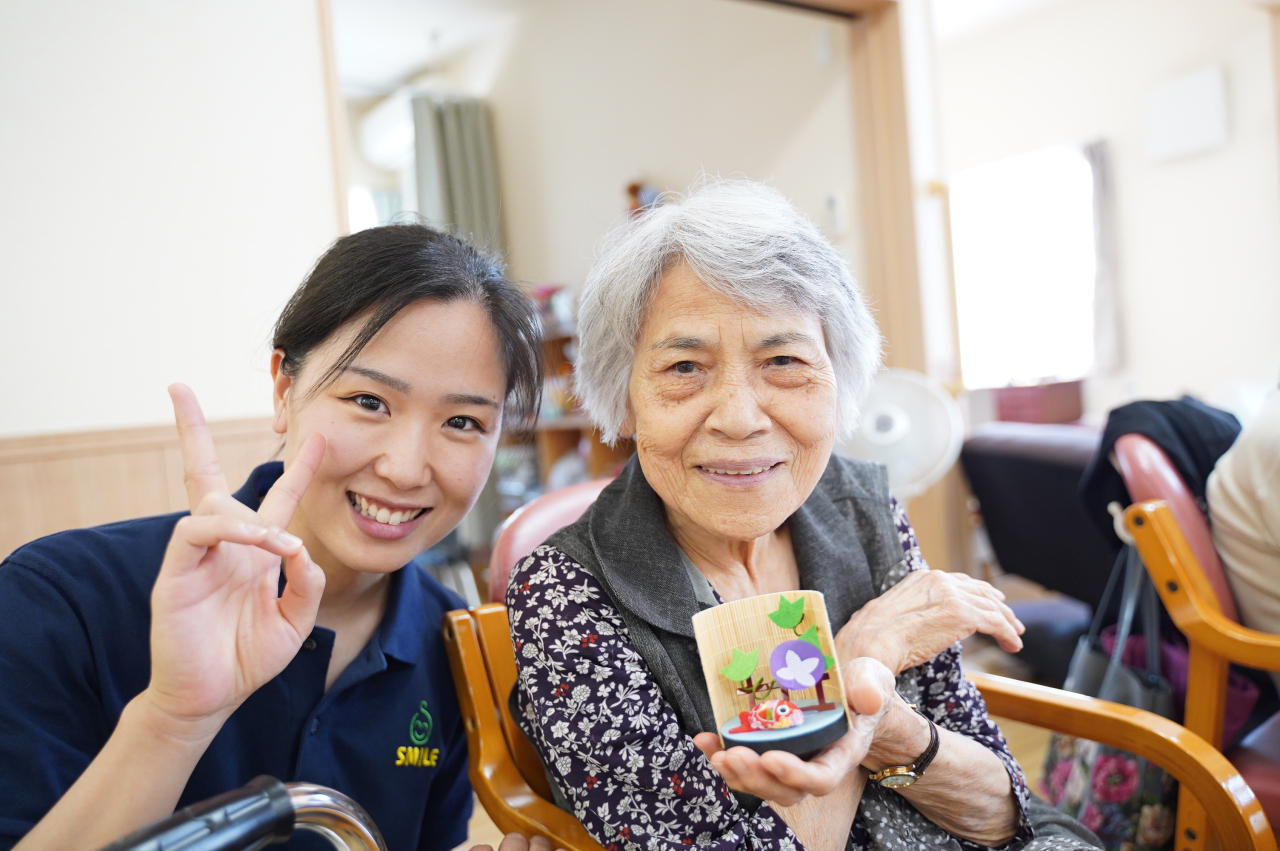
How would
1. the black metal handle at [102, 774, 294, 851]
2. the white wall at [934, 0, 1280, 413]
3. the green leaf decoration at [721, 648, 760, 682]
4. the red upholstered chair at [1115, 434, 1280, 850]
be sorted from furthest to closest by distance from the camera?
the white wall at [934, 0, 1280, 413]
the red upholstered chair at [1115, 434, 1280, 850]
the green leaf decoration at [721, 648, 760, 682]
the black metal handle at [102, 774, 294, 851]

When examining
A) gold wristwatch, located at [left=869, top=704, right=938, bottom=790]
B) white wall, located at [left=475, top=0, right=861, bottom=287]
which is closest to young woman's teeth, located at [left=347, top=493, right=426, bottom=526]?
gold wristwatch, located at [left=869, top=704, right=938, bottom=790]

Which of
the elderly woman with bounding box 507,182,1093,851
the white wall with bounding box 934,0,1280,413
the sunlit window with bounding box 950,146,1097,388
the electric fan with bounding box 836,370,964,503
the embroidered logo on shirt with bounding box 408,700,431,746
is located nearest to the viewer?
the elderly woman with bounding box 507,182,1093,851

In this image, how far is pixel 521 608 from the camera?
1060 millimetres

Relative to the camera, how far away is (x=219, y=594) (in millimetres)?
806

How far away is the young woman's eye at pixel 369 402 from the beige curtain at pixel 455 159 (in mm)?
5029

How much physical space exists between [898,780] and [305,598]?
0.73 m

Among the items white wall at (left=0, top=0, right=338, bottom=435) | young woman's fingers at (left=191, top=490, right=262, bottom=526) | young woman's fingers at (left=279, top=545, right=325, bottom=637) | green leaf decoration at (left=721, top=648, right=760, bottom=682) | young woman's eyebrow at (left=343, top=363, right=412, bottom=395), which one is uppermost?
white wall at (left=0, top=0, right=338, bottom=435)

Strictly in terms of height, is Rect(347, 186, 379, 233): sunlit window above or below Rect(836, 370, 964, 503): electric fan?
above

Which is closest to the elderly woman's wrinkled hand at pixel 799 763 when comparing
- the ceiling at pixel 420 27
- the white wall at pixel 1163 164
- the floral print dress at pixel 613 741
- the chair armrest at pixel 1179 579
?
the floral print dress at pixel 613 741

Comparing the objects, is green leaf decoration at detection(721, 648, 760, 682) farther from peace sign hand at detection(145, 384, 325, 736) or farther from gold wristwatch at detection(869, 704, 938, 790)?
peace sign hand at detection(145, 384, 325, 736)

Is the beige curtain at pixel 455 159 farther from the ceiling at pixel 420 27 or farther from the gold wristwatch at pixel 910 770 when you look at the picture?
the gold wristwatch at pixel 910 770

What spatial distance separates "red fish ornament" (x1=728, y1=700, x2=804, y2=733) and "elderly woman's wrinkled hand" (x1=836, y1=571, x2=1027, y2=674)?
0.26m

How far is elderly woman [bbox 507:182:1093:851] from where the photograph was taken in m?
0.97

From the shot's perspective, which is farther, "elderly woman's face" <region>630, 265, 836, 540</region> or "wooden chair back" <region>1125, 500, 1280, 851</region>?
"wooden chair back" <region>1125, 500, 1280, 851</region>
